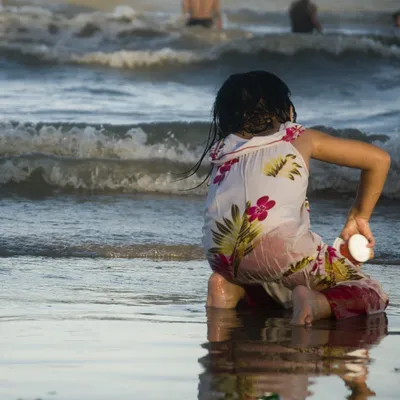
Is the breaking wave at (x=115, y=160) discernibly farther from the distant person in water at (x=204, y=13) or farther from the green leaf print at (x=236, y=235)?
the distant person in water at (x=204, y=13)

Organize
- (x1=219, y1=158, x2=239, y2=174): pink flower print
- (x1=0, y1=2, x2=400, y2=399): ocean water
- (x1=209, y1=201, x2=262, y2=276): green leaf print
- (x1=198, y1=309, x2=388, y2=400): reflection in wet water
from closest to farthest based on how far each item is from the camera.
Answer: (x1=198, y1=309, x2=388, y2=400): reflection in wet water → (x1=0, y1=2, x2=400, y2=399): ocean water → (x1=209, y1=201, x2=262, y2=276): green leaf print → (x1=219, y1=158, x2=239, y2=174): pink flower print

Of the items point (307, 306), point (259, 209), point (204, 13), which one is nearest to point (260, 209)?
point (259, 209)

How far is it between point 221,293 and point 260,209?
336 millimetres

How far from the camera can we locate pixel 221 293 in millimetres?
3621

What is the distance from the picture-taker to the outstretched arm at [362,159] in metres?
3.58

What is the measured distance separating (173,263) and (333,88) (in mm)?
→ 9372

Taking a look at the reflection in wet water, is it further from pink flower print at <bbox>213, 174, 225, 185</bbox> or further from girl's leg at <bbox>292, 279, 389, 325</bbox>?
pink flower print at <bbox>213, 174, 225, 185</bbox>

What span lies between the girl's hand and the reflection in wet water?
0.83ft

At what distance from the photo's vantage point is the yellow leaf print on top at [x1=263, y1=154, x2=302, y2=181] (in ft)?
11.5

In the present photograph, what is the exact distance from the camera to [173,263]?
4719mm

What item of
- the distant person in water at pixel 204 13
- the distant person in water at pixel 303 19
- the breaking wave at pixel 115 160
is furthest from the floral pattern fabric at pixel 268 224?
the distant person in water at pixel 204 13

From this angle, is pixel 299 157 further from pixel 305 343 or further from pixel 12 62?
pixel 12 62

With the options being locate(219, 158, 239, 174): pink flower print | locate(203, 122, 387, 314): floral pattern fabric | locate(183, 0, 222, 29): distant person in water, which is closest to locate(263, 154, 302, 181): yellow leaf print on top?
locate(203, 122, 387, 314): floral pattern fabric

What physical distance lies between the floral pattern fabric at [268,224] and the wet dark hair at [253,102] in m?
0.06
